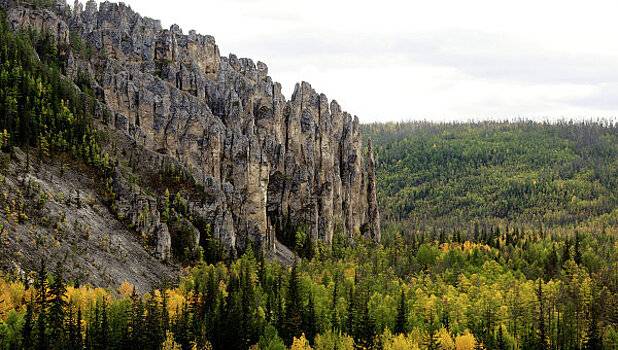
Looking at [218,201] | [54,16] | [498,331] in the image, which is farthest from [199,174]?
[498,331]

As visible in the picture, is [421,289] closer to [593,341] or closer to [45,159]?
[593,341]

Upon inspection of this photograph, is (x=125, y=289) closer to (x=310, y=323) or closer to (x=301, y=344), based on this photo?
(x=310, y=323)

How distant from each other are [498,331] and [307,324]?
3083 cm

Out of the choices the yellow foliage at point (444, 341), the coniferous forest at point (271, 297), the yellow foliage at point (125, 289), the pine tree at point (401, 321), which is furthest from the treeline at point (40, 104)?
the yellow foliage at point (444, 341)

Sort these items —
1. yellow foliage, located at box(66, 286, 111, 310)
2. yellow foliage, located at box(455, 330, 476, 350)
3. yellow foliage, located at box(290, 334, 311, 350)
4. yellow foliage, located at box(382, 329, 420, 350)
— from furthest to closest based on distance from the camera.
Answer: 1. yellow foliage, located at box(455, 330, 476, 350)
2. yellow foliage, located at box(290, 334, 311, 350)
3. yellow foliage, located at box(382, 329, 420, 350)
4. yellow foliage, located at box(66, 286, 111, 310)

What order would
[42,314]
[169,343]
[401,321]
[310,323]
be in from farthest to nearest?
[401,321] < [310,323] < [169,343] < [42,314]

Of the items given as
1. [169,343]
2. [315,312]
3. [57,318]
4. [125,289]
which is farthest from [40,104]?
[169,343]

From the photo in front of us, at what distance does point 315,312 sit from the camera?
12725 centimetres

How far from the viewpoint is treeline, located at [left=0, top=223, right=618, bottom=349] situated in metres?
104

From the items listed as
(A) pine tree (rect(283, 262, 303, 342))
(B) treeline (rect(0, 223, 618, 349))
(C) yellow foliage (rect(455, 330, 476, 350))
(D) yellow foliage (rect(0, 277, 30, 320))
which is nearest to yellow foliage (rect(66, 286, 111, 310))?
(B) treeline (rect(0, 223, 618, 349))

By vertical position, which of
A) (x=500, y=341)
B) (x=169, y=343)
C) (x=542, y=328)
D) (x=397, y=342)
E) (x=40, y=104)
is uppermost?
(x=40, y=104)

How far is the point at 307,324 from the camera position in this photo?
12544 centimetres

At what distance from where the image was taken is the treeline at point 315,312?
104125mm

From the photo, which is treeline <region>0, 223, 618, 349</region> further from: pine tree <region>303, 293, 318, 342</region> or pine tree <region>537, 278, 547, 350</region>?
pine tree <region>537, 278, 547, 350</region>
